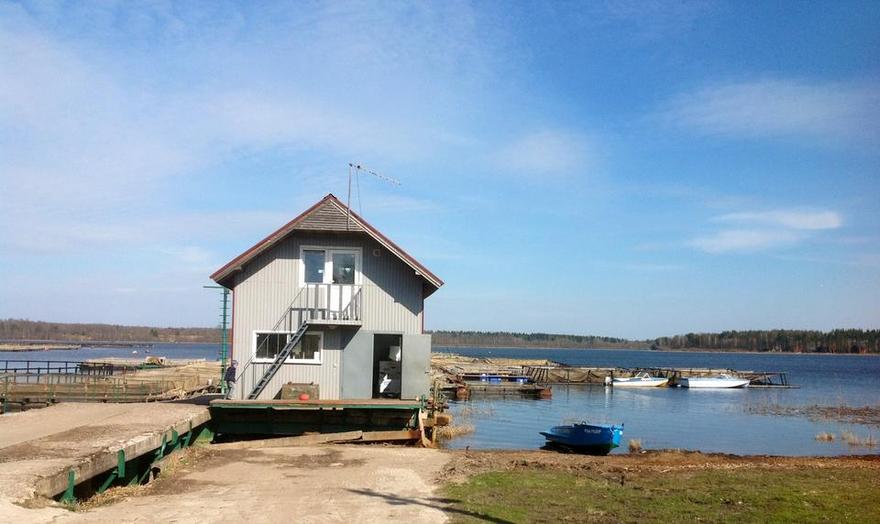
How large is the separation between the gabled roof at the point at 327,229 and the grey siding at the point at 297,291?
20.4 inches

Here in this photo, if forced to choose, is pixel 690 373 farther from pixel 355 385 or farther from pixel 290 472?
pixel 290 472

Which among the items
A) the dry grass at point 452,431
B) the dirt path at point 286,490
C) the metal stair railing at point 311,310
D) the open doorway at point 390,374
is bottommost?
the dry grass at point 452,431

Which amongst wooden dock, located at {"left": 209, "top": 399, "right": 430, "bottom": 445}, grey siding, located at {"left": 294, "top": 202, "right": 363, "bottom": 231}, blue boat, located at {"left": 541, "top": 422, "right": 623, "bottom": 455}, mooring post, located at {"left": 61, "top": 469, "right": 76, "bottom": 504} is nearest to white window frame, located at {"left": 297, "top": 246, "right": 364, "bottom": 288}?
grey siding, located at {"left": 294, "top": 202, "right": 363, "bottom": 231}

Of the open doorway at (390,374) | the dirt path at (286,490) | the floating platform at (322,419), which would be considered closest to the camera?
the dirt path at (286,490)

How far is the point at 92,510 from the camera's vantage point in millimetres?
13703

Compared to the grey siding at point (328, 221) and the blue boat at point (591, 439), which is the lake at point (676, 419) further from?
the grey siding at point (328, 221)

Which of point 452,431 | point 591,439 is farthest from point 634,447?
point 452,431

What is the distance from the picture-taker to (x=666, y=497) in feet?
53.0

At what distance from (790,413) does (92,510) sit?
54.3 meters

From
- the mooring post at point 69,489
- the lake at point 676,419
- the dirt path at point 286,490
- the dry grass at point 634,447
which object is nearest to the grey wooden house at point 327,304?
the dirt path at point 286,490

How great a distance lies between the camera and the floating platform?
26.6m

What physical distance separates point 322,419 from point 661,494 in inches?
546

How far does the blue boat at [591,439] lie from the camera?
31484mm

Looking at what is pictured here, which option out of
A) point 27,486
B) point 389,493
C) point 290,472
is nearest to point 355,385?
point 290,472
